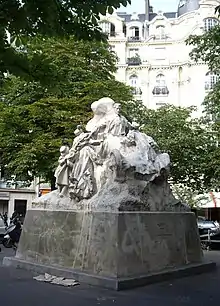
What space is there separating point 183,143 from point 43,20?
1694 centimetres

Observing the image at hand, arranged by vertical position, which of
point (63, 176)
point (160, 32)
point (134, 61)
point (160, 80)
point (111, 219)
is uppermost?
point (160, 32)

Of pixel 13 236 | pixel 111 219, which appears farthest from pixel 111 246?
pixel 13 236

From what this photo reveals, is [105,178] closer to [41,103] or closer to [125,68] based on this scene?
[41,103]

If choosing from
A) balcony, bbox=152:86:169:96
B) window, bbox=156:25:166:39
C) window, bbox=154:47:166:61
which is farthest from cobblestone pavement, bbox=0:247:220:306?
window, bbox=156:25:166:39

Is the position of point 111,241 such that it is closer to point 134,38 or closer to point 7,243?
point 7,243

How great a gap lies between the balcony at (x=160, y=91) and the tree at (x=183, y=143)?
2121cm

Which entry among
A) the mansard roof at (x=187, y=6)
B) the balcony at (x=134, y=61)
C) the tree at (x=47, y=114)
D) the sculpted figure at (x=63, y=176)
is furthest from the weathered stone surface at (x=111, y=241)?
the mansard roof at (x=187, y=6)

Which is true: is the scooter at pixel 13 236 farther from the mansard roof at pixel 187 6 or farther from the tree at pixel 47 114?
the mansard roof at pixel 187 6

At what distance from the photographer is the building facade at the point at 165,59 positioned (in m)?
41.5

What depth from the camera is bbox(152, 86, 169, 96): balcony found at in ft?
141

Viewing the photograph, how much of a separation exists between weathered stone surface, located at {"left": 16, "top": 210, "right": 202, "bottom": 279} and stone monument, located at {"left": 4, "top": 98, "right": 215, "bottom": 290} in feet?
0.05

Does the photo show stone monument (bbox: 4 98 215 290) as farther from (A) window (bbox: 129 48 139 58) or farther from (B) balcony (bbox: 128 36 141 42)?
(B) balcony (bbox: 128 36 141 42)

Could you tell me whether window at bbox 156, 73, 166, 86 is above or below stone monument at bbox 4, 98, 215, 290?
above

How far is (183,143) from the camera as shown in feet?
67.6
